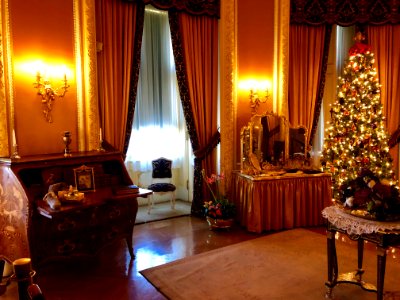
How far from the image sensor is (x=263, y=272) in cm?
374

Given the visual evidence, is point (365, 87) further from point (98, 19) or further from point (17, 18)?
point (17, 18)

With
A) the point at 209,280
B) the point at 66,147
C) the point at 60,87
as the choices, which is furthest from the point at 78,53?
the point at 209,280

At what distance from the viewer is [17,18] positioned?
404cm

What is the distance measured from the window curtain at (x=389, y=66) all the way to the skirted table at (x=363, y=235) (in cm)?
424

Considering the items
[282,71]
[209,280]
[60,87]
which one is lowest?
[209,280]

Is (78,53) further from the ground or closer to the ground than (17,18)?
closer to the ground

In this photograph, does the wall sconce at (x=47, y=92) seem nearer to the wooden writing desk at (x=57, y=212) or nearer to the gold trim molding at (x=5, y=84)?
the gold trim molding at (x=5, y=84)

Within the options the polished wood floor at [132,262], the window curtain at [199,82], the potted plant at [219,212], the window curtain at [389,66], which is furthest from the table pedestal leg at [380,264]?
the window curtain at [389,66]

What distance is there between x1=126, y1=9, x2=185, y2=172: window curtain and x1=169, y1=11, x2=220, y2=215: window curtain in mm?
814

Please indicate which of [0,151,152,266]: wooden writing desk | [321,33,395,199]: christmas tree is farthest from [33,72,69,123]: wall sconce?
[321,33,395,199]: christmas tree

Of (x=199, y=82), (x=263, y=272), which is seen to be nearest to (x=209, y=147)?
(x=199, y=82)

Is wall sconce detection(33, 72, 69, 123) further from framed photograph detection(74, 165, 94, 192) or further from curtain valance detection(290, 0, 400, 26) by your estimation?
curtain valance detection(290, 0, 400, 26)

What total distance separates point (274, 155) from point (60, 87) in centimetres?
310

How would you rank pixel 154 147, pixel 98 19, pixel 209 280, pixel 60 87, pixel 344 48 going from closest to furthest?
pixel 209 280, pixel 60 87, pixel 98 19, pixel 154 147, pixel 344 48
